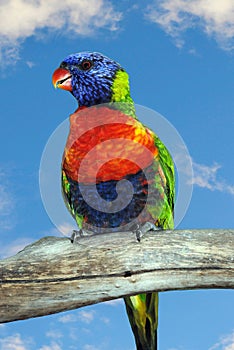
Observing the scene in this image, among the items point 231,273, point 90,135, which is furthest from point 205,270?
point 90,135

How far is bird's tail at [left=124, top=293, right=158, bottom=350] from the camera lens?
14.3 feet

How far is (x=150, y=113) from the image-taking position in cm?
430

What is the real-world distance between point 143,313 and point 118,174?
4.23 feet

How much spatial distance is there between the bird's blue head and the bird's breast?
0.26m

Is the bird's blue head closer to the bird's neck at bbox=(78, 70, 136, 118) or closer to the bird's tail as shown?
the bird's neck at bbox=(78, 70, 136, 118)

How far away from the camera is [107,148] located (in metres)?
4.21

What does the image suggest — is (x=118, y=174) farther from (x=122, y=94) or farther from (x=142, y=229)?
(x=122, y=94)

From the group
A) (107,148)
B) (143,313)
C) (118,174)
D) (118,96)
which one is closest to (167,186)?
(118,174)

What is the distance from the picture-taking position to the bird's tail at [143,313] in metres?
4.36

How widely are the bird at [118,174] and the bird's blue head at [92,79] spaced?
11 mm

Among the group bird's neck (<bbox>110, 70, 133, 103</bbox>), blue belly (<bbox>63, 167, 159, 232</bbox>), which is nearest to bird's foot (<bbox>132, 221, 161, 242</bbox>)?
blue belly (<bbox>63, 167, 159, 232</bbox>)

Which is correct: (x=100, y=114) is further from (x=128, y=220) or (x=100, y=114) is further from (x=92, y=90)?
(x=128, y=220)

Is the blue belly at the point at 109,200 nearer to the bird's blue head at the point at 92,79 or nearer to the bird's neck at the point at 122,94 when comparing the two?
A: the bird's neck at the point at 122,94

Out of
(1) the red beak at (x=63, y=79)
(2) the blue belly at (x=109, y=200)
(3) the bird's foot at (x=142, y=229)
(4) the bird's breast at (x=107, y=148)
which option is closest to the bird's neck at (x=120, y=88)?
(4) the bird's breast at (x=107, y=148)
